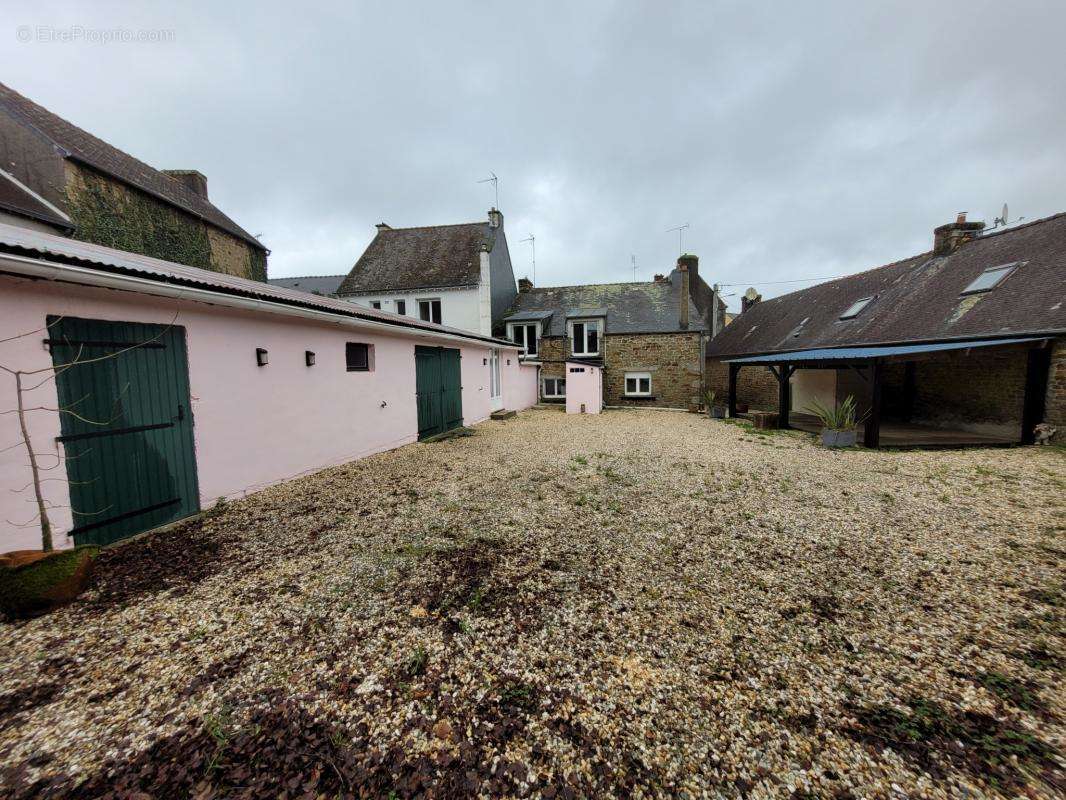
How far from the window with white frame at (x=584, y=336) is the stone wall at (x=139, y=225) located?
15.7 meters

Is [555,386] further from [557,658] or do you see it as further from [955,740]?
[955,740]

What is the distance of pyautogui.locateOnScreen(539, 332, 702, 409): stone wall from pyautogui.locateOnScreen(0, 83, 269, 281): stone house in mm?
15324

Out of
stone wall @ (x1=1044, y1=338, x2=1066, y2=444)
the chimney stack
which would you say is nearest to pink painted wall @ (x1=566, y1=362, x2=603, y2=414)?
the chimney stack

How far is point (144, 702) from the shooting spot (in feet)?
7.44

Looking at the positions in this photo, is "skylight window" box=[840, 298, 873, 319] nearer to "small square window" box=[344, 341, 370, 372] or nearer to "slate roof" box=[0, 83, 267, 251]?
"small square window" box=[344, 341, 370, 372]

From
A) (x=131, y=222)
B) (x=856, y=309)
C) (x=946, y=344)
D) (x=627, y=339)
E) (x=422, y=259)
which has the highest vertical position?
(x=422, y=259)

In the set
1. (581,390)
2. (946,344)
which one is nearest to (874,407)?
→ (946,344)

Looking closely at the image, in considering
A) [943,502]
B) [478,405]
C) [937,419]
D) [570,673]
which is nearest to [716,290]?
[937,419]

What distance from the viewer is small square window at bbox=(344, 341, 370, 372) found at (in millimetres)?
7730

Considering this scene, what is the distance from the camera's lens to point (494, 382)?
49.7 ft

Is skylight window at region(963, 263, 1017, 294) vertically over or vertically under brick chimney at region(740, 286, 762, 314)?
under

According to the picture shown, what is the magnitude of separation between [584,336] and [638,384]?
11.9 feet

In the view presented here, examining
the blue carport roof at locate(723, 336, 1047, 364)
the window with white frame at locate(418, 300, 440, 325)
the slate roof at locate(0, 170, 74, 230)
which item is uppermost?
the slate roof at locate(0, 170, 74, 230)

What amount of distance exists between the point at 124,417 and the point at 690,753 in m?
5.94
